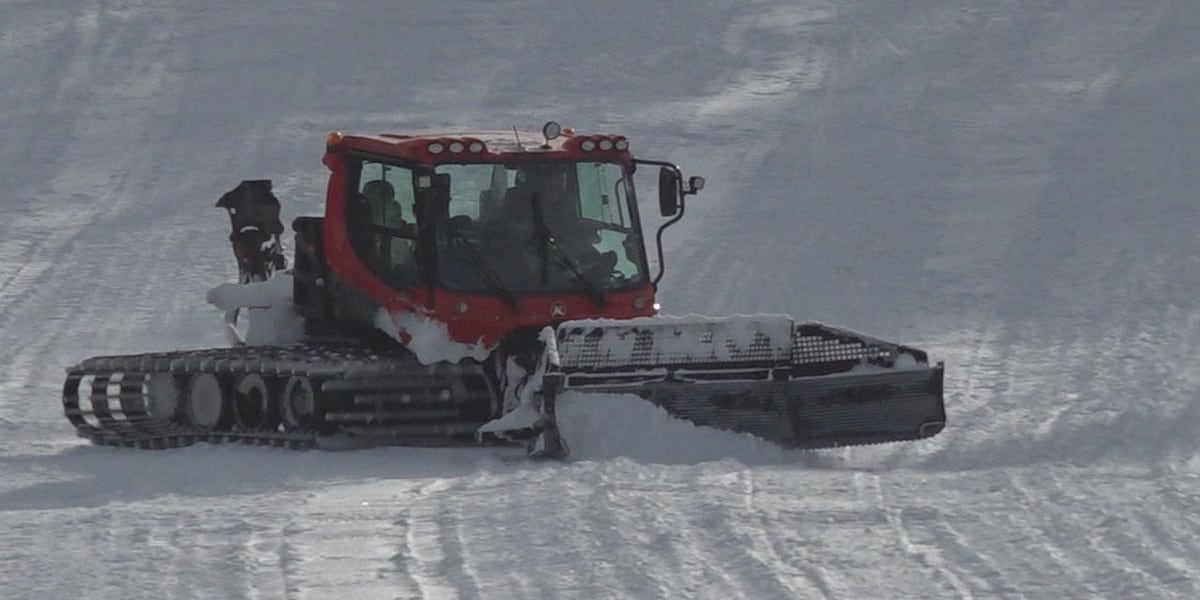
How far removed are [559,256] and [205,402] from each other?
2046 mm

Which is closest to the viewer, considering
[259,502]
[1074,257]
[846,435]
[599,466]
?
[259,502]

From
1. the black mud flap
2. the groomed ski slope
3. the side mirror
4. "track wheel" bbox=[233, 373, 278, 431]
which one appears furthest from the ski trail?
"track wheel" bbox=[233, 373, 278, 431]

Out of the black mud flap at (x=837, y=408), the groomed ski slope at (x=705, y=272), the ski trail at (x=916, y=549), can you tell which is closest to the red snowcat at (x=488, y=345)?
the black mud flap at (x=837, y=408)

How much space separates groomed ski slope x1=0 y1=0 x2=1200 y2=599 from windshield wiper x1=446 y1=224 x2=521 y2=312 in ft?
2.88

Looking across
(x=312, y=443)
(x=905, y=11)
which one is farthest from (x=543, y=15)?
(x=312, y=443)

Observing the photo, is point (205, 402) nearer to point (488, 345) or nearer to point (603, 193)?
point (488, 345)

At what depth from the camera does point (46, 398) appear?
12.7 m

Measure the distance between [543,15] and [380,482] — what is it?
17437 mm

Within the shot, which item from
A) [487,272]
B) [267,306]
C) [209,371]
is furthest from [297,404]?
[267,306]

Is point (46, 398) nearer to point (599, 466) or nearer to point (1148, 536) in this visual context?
point (599, 466)

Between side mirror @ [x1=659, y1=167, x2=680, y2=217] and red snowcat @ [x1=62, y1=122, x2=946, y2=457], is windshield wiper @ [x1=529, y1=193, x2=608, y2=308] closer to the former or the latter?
red snowcat @ [x1=62, y1=122, x2=946, y2=457]

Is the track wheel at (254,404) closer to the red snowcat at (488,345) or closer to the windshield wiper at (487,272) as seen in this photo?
the red snowcat at (488,345)

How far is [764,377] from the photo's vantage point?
9.83m

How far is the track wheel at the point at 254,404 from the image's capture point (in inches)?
418
